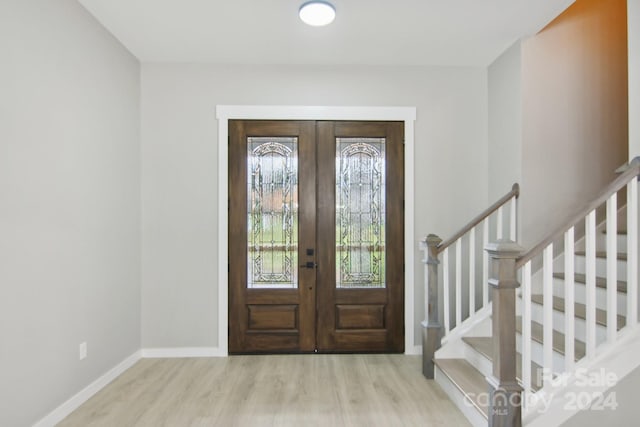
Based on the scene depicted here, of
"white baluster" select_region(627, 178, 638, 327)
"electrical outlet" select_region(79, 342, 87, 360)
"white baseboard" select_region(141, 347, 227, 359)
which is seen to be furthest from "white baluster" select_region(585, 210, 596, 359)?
"electrical outlet" select_region(79, 342, 87, 360)

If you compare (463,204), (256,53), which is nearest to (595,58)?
(463,204)

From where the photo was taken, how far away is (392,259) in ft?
12.8

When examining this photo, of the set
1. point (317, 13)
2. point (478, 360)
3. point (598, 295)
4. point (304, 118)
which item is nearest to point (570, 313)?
point (598, 295)

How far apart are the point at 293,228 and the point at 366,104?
143 cm

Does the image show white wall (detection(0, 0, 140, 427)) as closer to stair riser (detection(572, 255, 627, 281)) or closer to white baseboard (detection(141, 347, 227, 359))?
white baseboard (detection(141, 347, 227, 359))

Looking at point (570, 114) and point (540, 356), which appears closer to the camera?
point (540, 356)

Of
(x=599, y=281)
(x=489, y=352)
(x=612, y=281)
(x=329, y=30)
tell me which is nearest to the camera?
(x=612, y=281)

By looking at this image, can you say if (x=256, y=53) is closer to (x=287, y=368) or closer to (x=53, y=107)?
(x=53, y=107)

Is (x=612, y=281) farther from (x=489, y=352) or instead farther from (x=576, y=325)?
(x=489, y=352)

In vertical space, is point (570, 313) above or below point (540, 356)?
above

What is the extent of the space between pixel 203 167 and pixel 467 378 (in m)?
2.94

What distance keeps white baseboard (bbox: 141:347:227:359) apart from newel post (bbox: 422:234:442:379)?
1.89m

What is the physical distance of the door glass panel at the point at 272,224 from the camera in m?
3.88

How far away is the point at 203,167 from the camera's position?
3852mm
